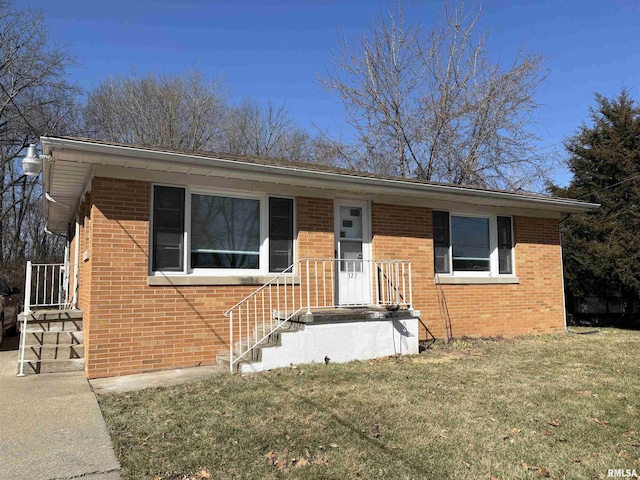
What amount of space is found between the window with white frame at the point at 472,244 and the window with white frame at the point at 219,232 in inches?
134

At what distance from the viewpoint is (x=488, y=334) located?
395 inches

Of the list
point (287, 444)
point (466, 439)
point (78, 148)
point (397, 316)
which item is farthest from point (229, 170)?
point (466, 439)

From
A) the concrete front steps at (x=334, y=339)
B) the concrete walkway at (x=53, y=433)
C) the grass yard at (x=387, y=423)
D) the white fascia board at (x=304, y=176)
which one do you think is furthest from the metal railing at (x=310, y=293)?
the concrete walkway at (x=53, y=433)

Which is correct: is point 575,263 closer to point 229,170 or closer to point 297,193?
point 297,193

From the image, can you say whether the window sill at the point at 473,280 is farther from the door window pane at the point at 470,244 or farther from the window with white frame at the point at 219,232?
the window with white frame at the point at 219,232

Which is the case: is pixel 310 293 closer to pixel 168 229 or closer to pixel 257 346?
pixel 257 346

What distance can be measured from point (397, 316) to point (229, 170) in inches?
140

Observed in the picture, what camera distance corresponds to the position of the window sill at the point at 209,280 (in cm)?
702

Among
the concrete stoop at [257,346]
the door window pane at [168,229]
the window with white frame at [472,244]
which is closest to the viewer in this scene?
the concrete stoop at [257,346]

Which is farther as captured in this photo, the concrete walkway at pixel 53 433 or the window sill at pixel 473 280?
the window sill at pixel 473 280

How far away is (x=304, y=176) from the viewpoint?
7594mm

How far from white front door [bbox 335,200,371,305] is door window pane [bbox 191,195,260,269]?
1.60m

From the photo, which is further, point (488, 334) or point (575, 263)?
point (575, 263)

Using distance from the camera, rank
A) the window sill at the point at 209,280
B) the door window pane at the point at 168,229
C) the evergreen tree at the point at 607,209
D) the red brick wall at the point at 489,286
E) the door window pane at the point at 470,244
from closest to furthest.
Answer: the window sill at the point at 209,280
the door window pane at the point at 168,229
the red brick wall at the point at 489,286
the door window pane at the point at 470,244
the evergreen tree at the point at 607,209
